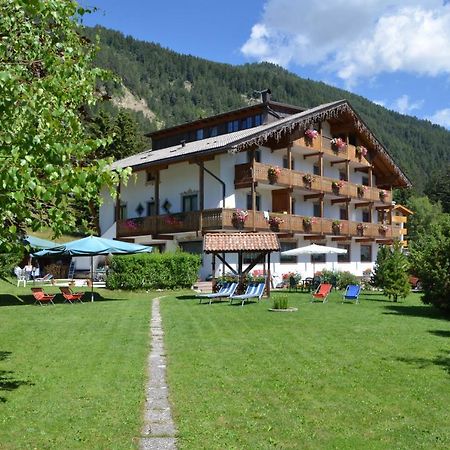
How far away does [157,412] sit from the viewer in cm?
682

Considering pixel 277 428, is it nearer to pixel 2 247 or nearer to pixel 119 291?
pixel 2 247

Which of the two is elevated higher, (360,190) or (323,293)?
(360,190)

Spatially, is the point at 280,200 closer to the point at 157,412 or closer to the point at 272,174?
the point at 272,174

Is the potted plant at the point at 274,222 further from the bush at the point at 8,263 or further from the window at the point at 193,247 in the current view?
the bush at the point at 8,263

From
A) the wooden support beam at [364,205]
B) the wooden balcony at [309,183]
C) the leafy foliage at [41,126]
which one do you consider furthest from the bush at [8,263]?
the wooden support beam at [364,205]

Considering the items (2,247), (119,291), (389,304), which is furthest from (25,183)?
(119,291)

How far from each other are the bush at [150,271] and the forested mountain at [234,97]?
405ft

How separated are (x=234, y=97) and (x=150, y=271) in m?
168

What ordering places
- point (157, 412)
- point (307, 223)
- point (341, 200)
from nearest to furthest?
1. point (157, 412)
2. point (307, 223)
3. point (341, 200)

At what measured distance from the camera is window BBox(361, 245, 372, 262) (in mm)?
42375

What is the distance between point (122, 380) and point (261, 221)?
904 inches

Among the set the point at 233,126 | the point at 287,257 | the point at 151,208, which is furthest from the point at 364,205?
the point at 151,208

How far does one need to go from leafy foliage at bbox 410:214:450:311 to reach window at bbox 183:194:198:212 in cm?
1557

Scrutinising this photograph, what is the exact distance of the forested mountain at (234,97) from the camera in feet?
522
